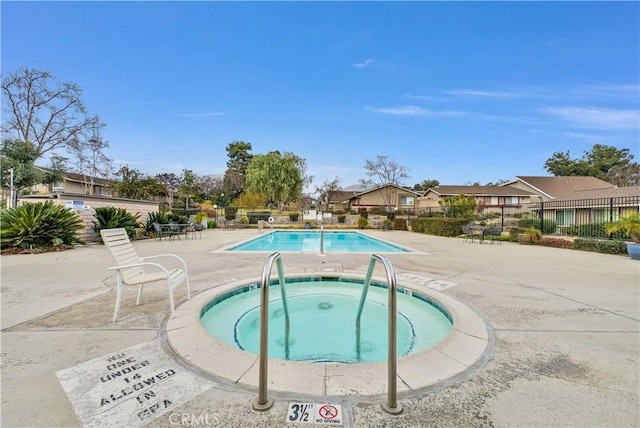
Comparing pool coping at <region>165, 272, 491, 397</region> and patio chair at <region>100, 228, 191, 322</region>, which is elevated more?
patio chair at <region>100, 228, 191, 322</region>

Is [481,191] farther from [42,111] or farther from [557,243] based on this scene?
[42,111]

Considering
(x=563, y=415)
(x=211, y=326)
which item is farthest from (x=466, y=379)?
(x=211, y=326)

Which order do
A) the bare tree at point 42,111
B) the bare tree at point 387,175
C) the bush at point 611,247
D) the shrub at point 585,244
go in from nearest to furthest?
the bush at point 611,247
the shrub at point 585,244
the bare tree at point 42,111
the bare tree at point 387,175

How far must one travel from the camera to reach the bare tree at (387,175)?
3862cm

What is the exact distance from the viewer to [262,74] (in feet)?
58.1

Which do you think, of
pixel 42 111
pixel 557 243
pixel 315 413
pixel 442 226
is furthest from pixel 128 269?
pixel 42 111

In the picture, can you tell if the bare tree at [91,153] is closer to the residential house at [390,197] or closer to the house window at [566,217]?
the residential house at [390,197]

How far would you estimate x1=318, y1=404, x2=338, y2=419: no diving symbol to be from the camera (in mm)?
1624

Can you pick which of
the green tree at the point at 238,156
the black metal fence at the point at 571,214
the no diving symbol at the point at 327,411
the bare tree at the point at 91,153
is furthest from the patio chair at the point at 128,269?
the green tree at the point at 238,156

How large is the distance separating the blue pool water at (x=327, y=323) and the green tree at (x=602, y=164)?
2056 inches

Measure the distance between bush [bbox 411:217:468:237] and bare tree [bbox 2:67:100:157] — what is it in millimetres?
28468

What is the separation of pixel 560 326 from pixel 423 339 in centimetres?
147

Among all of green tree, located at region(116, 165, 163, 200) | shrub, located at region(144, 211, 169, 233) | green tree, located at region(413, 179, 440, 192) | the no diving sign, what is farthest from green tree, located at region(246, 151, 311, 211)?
green tree, located at region(413, 179, 440, 192)

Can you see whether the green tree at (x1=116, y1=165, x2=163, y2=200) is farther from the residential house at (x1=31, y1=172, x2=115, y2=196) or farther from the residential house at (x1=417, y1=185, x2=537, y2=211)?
the residential house at (x1=417, y1=185, x2=537, y2=211)
